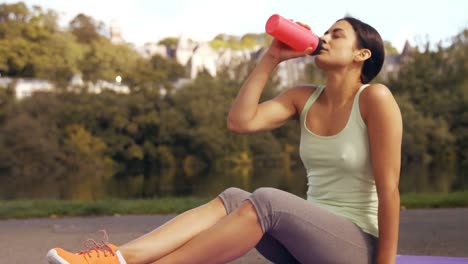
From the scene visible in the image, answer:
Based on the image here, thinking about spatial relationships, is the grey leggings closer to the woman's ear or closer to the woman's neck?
the woman's neck

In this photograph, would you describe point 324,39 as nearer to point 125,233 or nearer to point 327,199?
point 327,199

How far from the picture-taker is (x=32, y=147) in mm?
22203

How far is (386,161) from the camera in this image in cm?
196

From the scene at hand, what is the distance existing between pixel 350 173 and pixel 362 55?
39 cm

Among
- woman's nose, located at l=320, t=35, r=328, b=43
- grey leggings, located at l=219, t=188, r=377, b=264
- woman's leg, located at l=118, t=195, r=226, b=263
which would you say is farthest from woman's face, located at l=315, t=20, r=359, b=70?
woman's leg, located at l=118, t=195, r=226, b=263

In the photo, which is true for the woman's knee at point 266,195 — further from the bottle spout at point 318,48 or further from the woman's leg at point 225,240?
the bottle spout at point 318,48

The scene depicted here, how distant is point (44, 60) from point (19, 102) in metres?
5.12

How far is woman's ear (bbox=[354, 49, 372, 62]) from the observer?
2.16 meters

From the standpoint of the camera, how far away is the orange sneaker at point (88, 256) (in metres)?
1.95

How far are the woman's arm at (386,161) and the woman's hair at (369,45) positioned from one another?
0.20m

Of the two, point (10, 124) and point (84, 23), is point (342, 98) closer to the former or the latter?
point (10, 124)

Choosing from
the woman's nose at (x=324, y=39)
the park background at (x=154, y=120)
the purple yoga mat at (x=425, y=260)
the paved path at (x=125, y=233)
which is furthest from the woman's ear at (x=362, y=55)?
the park background at (x=154, y=120)

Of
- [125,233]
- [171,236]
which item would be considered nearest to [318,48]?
[171,236]

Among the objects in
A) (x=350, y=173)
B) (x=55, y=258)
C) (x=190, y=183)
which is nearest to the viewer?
(x=55, y=258)
